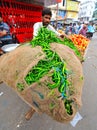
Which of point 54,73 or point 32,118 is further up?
point 54,73

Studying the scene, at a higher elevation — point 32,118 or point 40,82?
point 40,82

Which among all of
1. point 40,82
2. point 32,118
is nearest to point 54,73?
point 40,82

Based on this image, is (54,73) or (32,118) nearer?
(54,73)

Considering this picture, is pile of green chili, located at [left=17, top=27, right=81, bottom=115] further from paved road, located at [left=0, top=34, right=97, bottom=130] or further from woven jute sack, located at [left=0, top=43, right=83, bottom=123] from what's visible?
paved road, located at [left=0, top=34, right=97, bottom=130]

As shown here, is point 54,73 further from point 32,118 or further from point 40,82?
point 32,118

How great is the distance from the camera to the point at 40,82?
1.67m

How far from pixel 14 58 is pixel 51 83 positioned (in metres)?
0.61

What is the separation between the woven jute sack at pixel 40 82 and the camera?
1.66 m

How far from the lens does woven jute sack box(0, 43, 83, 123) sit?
1662 mm

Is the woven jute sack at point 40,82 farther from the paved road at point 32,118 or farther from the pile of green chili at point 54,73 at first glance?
the paved road at point 32,118

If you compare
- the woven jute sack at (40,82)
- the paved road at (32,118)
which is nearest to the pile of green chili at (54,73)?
the woven jute sack at (40,82)

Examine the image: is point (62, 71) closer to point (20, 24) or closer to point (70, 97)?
point (70, 97)

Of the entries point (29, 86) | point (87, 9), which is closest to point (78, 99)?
point (29, 86)

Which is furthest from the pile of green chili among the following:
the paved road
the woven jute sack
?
the paved road
